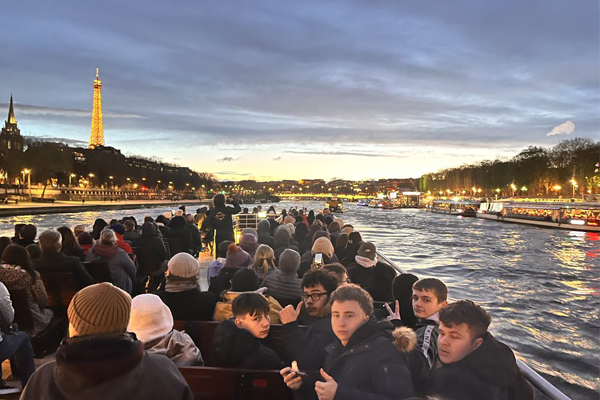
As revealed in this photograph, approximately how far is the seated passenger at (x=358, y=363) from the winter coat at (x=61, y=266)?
4275mm

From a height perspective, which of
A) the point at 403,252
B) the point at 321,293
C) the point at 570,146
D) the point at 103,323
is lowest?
the point at 403,252

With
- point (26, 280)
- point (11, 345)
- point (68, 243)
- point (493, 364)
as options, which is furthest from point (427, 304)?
point (68, 243)

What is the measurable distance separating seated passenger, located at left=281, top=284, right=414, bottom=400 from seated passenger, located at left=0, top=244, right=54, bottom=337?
3546mm

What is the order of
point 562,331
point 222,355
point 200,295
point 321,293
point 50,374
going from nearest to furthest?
point 50,374, point 222,355, point 321,293, point 200,295, point 562,331

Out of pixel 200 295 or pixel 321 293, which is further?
pixel 200 295

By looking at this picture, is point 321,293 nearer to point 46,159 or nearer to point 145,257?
point 145,257

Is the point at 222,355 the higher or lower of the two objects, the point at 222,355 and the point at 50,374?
the lower

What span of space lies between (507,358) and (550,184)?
399 feet

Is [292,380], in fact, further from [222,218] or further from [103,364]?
[222,218]

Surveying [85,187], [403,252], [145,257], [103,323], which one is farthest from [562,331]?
[85,187]

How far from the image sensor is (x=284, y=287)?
525cm

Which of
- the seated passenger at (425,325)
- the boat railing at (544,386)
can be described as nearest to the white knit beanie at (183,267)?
the seated passenger at (425,325)

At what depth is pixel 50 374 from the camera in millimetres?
1933

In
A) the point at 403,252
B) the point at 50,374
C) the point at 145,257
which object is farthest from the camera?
the point at 403,252
